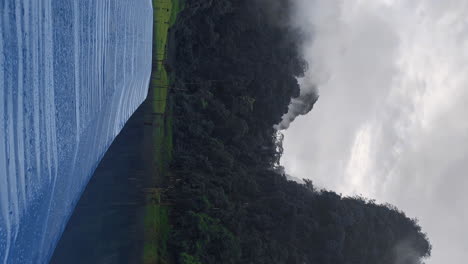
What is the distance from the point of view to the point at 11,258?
13.2 ft

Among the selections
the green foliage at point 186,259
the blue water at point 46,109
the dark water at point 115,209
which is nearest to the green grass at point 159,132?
the dark water at point 115,209

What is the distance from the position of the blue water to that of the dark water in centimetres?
779

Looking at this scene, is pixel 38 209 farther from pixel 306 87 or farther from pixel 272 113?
pixel 306 87

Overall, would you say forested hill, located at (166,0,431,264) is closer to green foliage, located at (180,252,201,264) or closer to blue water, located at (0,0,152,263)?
green foliage, located at (180,252,201,264)

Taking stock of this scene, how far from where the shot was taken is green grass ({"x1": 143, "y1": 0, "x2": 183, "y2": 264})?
1975cm

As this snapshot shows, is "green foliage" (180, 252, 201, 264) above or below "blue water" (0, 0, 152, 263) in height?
below

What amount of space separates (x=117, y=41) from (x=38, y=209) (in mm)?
4984

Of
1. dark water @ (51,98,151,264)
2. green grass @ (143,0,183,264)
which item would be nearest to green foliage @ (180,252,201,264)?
green grass @ (143,0,183,264)

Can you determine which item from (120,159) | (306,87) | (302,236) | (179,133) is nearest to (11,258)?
(120,159)

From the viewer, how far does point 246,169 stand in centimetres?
2698

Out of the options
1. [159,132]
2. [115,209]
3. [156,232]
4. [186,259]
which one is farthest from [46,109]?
[159,132]

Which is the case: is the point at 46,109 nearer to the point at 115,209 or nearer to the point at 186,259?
the point at 115,209

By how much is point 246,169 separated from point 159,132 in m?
6.15

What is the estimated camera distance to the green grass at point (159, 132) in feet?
64.8
